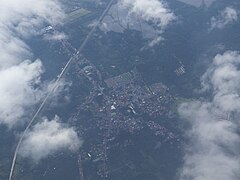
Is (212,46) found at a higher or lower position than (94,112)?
higher

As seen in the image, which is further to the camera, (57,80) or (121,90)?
(57,80)

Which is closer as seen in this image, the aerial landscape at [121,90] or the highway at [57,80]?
the aerial landscape at [121,90]

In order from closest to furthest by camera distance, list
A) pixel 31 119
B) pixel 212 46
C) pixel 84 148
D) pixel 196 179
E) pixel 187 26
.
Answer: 1. pixel 196 179
2. pixel 84 148
3. pixel 31 119
4. pixel 212 46
5. pixel 187 26

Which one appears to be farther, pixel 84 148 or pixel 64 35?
pixel 64 35

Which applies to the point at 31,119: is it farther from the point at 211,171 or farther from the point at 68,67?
the point at 211,171

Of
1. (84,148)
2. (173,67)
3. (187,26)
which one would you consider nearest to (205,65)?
(173,67)

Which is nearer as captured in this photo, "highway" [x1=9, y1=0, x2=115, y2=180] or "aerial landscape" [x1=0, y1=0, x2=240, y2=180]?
"aerial landscape" [x1=0, y1=0, x2=240, y2=180]

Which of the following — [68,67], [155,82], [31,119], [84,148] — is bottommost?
[84,148]

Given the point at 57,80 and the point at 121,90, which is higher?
the point at 57,80
